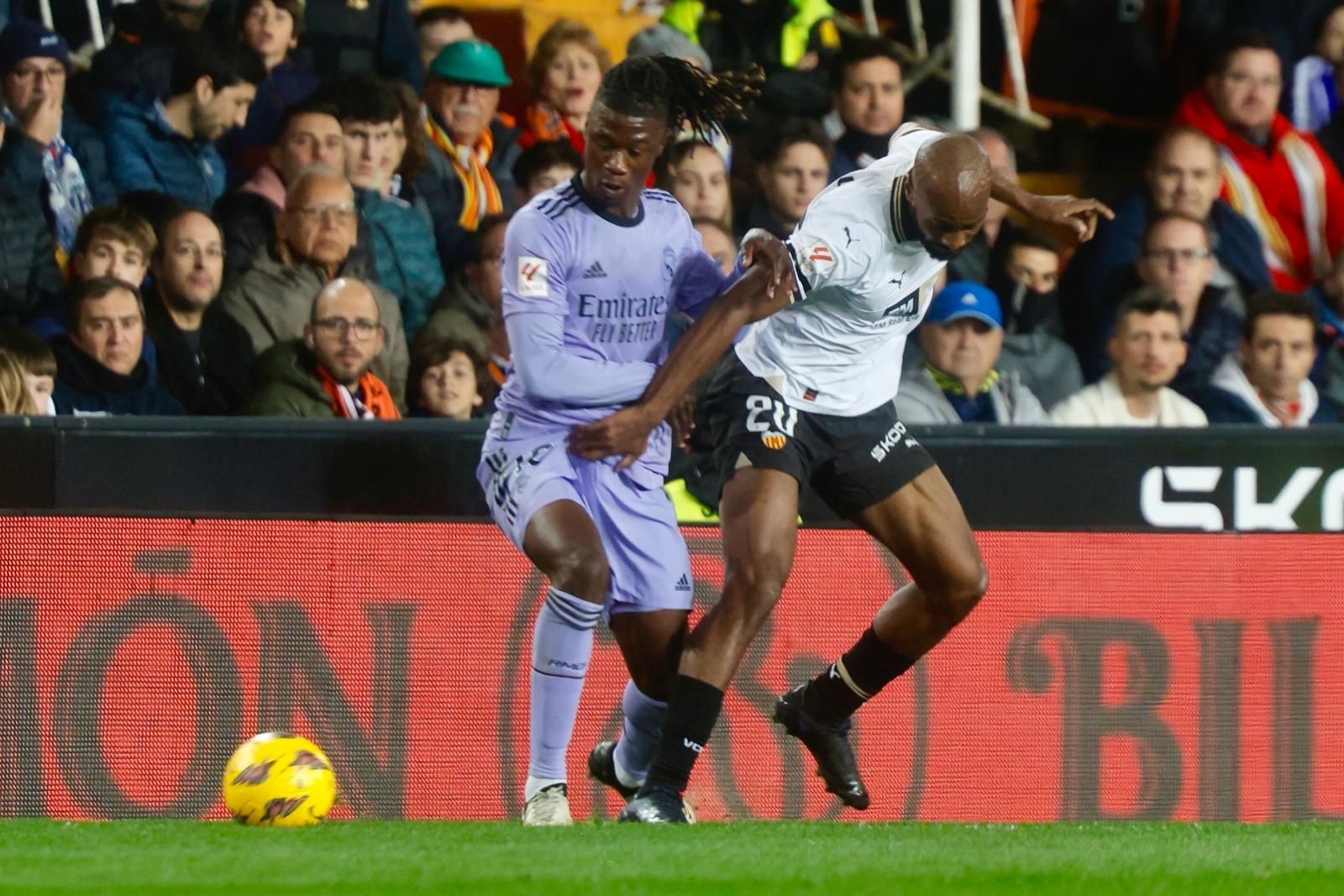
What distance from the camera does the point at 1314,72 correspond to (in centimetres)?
1088

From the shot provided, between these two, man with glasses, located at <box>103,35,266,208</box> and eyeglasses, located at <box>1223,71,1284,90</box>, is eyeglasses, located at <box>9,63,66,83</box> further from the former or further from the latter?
eyeglasses, located at <box>1223,71,1284,90</box>

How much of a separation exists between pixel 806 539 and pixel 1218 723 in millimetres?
1494

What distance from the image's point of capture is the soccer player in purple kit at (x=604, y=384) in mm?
6164

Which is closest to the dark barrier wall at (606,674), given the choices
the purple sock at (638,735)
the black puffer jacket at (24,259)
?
the purple sock at (638,735)

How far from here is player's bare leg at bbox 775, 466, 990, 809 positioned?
643cm

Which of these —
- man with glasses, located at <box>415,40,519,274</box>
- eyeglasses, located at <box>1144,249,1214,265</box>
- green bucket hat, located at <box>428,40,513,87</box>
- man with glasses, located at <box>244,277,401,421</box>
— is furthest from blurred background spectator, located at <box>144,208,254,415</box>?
eyeglasses, located at <box>1144,249,1214,265</box>

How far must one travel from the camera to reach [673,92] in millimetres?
6348

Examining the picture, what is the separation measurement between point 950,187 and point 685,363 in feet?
2.84

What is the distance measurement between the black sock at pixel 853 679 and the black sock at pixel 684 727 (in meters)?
0.57

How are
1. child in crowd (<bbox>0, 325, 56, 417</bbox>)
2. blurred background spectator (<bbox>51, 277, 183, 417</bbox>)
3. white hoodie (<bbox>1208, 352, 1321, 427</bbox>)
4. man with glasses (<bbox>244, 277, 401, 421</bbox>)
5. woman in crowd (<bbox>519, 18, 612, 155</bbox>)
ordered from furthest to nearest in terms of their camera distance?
woman in crowd (<bbox>519, 18, 612, 155</bbox>) → white hoodie (<bbox>1208, 352, 1321, 427</bbox>) → blurred background spectator (<bbox>51, 277, 183, 417</bbox>) → man with glasses (<bbox>244, 277, 401, 421</bbox>) → child in crowd (<bbox>0, 325, 56, 417</bbox>)

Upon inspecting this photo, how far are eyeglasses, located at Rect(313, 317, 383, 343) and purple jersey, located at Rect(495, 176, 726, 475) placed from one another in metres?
1.48

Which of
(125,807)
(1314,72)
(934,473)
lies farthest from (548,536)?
(1314,72)

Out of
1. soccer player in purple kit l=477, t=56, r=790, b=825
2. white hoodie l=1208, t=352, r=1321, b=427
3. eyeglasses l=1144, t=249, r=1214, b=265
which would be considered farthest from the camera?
eyeglasses l=1144, t=249, r=1214, b=265

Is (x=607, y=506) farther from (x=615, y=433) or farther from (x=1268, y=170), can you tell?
(x=1268, y=170)
